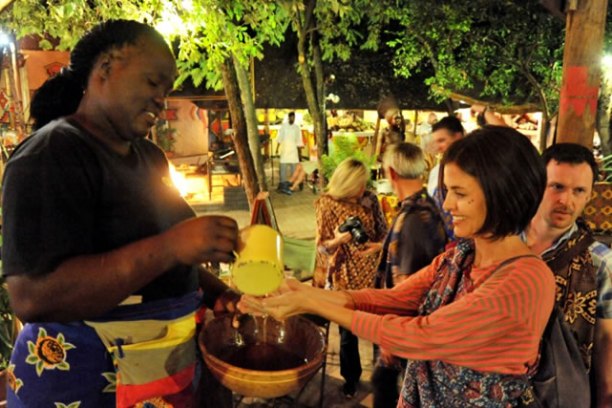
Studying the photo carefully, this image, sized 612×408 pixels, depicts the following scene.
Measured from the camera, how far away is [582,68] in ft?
10.8

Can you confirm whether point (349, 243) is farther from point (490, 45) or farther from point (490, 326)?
point (490, 45)

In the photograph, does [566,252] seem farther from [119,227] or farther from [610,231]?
[610,231]

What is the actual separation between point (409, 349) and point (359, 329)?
0.58 ft

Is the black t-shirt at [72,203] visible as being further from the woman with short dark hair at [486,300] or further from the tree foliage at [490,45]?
the tree foliage at [490,45]

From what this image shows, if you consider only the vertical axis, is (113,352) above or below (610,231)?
above

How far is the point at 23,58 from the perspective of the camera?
5.89m

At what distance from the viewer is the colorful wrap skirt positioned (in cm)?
142

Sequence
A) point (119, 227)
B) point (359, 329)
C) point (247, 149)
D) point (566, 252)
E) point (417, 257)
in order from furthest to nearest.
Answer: point (247, 149) < point (417, 257) < point (566, 252) < point (359, 329) < point (119, 227)

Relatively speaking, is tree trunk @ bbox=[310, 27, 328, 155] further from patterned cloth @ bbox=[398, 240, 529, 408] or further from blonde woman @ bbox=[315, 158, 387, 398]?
patterned cloth @ bbox=[398, 240, 529, 408]

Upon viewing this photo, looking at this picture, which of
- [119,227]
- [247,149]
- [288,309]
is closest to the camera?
[119,227]

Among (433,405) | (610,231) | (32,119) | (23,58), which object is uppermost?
(23,58)

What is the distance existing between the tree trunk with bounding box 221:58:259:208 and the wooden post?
4.47 metres

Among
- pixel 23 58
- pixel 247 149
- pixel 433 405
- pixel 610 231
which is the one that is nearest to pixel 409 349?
pixel 433 405

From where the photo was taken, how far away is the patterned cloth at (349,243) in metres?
4.22
